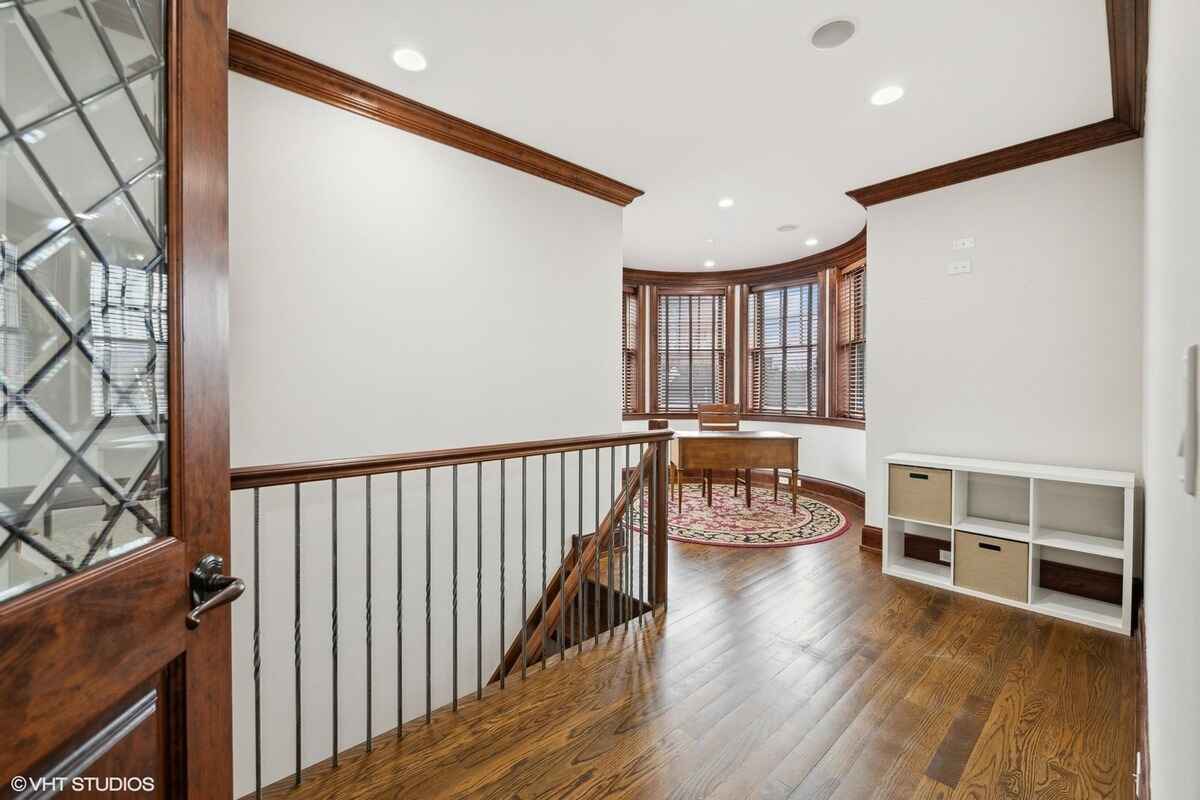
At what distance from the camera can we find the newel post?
276 centimetres

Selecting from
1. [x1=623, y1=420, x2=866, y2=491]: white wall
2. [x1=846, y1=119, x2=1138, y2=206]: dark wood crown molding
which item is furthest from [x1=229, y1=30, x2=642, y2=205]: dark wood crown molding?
[x1=623, y1=420, x2=866, y2=491]: white wall

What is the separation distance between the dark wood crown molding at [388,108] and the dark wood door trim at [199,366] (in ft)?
5.75

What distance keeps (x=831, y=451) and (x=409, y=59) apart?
17.4 feet

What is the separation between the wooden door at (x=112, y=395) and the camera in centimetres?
57

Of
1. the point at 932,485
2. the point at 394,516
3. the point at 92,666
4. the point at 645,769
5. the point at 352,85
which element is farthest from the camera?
the point at 932,485

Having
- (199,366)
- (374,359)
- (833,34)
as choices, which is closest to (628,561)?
(374,359)

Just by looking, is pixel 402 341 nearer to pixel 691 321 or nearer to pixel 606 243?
pixel 606 243

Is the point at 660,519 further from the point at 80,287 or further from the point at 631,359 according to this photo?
the point at 631,359

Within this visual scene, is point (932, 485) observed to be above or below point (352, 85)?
below

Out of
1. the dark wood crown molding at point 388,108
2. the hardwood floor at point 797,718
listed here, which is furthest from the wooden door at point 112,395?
the dark wood crown molding at point 388,108

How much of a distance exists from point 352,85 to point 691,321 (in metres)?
5.07

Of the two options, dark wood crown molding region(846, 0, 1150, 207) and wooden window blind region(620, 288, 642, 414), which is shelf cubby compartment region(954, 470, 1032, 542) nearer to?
dark wood crown molding region(846, 0, 1150, 207)

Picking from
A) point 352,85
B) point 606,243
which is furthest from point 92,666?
point 606,243

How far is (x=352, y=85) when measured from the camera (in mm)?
2490
